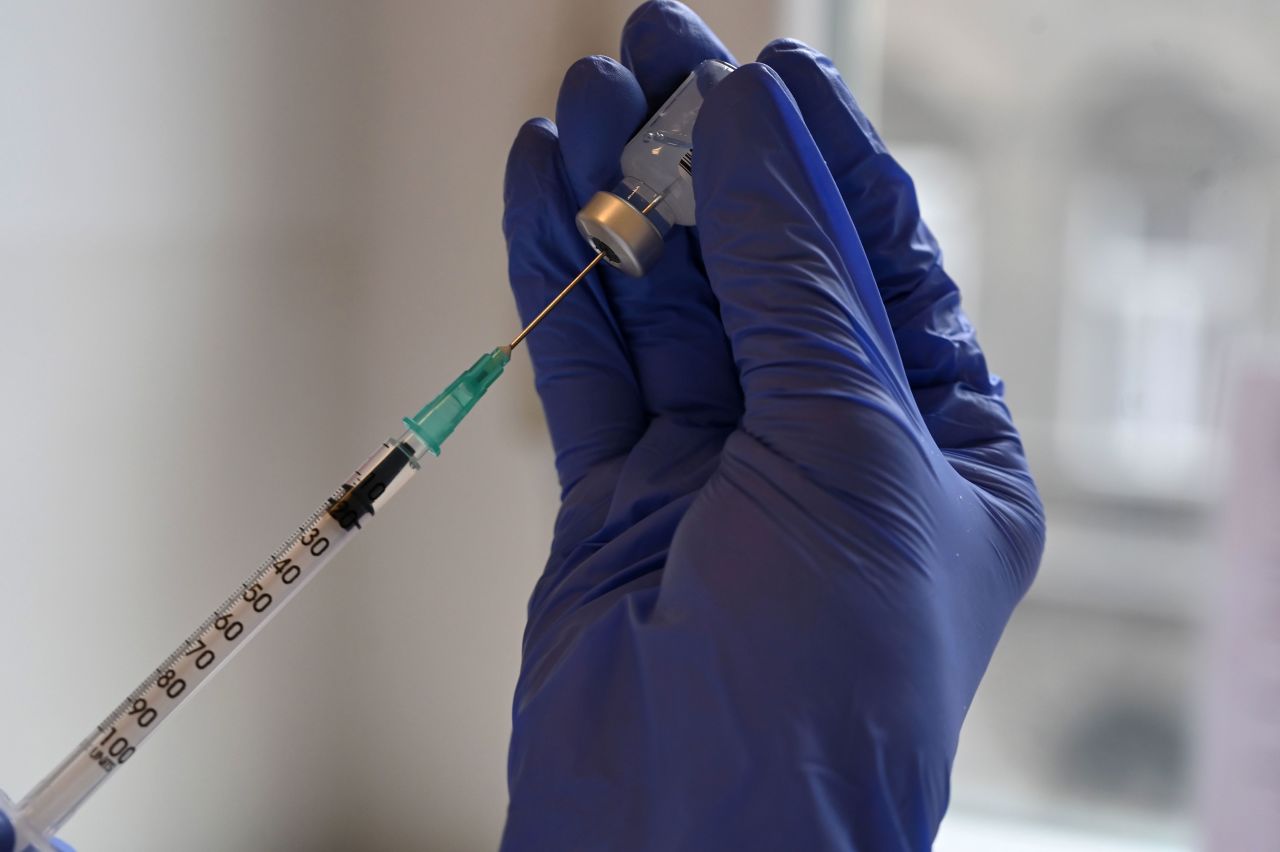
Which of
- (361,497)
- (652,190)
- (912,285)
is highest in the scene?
(652,190)

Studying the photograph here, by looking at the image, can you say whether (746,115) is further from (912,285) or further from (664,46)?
(912,285)

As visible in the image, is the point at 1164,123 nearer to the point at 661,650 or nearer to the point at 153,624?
the point at 661,650

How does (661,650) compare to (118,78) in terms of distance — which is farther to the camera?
(118,78)

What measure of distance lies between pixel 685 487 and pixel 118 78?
0.63 metres

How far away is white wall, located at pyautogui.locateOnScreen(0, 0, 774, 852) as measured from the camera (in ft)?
2.84

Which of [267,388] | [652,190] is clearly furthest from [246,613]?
[652,190]

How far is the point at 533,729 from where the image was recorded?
0.77 metres

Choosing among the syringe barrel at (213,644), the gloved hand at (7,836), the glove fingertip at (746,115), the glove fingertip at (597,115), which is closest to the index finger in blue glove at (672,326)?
the glove fingertip at (597,115)

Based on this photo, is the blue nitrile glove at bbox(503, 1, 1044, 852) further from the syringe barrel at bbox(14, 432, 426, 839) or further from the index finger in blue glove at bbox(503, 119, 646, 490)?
the syringe barrel at bbox(14, 432, 426, 839)

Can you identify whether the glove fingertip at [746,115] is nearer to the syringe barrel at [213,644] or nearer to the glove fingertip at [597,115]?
the glove fingertip at [597,115]

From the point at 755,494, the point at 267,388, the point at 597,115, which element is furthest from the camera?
the point at 267,388

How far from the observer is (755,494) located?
0.77 m

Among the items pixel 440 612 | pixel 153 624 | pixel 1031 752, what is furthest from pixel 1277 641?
pixel 153 624

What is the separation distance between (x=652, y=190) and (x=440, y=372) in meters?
0.44
